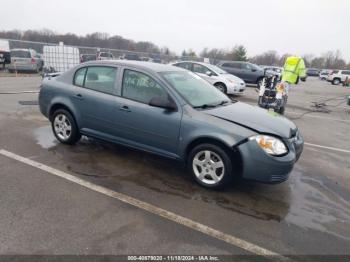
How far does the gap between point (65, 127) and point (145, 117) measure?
72.6 inches

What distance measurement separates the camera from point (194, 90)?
4520 millimetres

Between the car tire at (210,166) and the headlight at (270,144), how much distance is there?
1.41ft

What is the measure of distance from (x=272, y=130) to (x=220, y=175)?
34.8 inches

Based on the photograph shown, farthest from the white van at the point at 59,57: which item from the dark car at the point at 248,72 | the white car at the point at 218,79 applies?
the dark car at the point at 248,72

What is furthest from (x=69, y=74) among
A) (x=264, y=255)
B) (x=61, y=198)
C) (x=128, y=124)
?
(x=264, y=255)

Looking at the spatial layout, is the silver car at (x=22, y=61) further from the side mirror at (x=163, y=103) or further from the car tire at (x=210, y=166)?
the car tire at (x=210, y=166)

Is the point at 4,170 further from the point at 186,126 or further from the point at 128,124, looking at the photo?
the point at 186,126

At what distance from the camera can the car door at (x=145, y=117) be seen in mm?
4055

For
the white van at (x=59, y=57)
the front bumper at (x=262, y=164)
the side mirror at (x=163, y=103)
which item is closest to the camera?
the front bumper at (x=262, y=164)

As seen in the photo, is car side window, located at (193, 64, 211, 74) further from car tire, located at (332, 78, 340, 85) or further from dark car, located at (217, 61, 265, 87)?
car tire, located at (332, 78, 340, 85)

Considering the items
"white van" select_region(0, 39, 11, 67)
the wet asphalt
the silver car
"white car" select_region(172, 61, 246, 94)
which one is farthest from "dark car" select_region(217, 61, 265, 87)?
the wet asphalt

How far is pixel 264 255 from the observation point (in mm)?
2719

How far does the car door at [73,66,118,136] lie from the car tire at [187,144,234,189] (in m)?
1.42

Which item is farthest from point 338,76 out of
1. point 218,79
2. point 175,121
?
point 175,121
